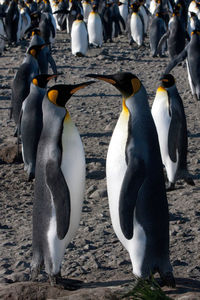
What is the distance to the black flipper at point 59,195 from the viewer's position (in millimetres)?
3371

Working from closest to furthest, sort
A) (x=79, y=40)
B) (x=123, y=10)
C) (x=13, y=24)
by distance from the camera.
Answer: (x=79, y=40) < (x=13, y=24) < (x=123, y=10)

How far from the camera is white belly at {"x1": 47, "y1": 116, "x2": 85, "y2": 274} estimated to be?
3420 mm

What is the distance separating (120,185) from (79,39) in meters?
11.1

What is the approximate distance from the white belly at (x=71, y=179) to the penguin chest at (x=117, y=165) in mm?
229

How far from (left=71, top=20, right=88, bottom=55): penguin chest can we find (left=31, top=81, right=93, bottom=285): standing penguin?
10488 mm

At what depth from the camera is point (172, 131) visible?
5.62m

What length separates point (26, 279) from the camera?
3664mm

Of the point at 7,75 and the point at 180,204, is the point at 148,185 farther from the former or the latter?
the point at 7,75

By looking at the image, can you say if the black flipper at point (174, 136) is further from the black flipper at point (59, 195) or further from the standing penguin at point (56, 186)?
the black flipper at point (59, 195)

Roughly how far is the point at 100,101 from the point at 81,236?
Result: 4878mm

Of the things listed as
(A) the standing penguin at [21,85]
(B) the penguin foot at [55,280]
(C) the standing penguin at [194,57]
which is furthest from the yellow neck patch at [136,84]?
(C) the standing penguin at [194,57]

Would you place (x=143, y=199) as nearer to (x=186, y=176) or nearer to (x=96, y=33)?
(x=186, y=176)

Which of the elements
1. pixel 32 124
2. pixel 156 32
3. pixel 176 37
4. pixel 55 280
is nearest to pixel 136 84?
pixel 55 280

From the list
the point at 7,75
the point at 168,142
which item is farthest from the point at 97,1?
the point at 168,142
